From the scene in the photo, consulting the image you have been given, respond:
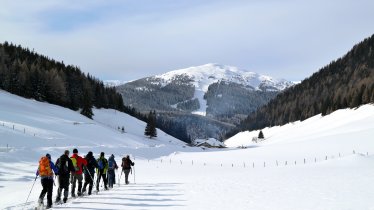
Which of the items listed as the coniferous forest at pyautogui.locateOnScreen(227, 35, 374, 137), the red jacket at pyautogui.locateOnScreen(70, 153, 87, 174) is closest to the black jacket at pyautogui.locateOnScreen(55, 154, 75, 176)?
the red jacket at pyautogui.locateOnScreen(70, 153, 87, 174)

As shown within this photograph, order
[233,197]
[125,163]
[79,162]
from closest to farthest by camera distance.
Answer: [233,197] → [79,162] → [125,163]

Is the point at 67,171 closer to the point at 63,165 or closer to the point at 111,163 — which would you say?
the point at 63,165

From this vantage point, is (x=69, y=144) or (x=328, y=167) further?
(x=69, y=144)

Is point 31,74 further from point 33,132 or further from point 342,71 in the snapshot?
point 342,71

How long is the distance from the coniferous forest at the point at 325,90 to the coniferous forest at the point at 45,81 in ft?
231

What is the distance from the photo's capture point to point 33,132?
5644cm

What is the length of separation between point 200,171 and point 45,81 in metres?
66.4

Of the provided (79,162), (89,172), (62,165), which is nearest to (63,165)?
(62,165)

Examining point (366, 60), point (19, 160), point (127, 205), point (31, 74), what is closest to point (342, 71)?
point (366, 60)

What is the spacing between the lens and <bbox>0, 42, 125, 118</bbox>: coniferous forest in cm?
8869

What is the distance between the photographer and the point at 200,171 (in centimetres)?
3794

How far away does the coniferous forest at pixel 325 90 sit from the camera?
123669 mm

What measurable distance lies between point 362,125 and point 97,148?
51.1m

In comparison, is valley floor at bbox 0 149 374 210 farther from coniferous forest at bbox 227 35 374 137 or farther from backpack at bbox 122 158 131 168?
coniferous forest at bbox 227 35 374 137
